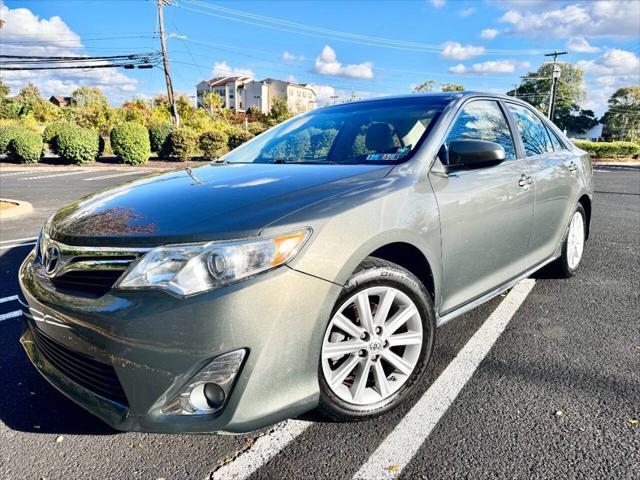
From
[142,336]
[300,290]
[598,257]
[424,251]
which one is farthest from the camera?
[598,257]

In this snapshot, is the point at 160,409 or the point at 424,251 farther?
the point at 424,251

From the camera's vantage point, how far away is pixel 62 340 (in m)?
1.98

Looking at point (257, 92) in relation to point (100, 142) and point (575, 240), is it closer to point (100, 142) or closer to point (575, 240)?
point (100, 142)

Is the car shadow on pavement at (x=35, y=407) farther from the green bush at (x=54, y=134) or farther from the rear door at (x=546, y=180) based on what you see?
the green bush at (x=54, y=134)

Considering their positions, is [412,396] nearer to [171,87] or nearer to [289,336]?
[289,336]

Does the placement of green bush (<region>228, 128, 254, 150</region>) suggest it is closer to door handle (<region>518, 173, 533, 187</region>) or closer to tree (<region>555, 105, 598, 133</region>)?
door handle (<region>518, 173, 533, 187</region>)

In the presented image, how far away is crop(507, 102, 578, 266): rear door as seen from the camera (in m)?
3.47

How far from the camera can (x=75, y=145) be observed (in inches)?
781

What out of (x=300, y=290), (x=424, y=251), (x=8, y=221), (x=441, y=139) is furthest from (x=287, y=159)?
(x=8, y=221)

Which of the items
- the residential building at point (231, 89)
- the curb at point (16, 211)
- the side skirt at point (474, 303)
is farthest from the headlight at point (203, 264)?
the residential building at point (231, 89)

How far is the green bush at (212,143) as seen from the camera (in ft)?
74.9

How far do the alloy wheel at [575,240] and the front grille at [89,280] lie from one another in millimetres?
3765

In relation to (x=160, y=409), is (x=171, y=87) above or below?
above

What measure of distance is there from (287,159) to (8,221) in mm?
6456
